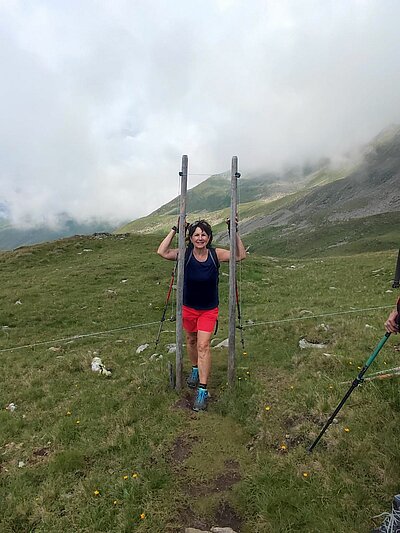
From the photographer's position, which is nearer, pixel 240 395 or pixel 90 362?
pixel 240 395

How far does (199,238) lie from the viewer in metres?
9.05

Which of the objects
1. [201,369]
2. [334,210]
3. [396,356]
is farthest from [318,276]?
[334,210]

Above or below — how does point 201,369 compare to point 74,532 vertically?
above

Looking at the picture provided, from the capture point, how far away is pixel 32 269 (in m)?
36.3

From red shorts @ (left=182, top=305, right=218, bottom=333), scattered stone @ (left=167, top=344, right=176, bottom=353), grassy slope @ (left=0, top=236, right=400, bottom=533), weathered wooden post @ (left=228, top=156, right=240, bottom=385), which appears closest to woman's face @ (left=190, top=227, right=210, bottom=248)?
weathered wooden post @ (left=228, top=156, right=240, bottom=385)

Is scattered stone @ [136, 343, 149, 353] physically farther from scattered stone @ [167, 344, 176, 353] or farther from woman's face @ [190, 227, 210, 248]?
woman's face @ [190, 227, 210, 248]

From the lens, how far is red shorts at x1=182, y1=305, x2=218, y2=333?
363 inches

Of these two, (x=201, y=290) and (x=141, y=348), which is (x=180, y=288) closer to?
(x=201, y=290)

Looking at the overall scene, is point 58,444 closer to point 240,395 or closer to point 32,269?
point 240,395

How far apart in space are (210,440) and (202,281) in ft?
11.4

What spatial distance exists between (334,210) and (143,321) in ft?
504

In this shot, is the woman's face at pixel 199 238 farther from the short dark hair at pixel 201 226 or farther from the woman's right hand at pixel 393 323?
the woman's right hand at pixel 393 323

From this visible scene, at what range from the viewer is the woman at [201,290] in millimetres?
9031

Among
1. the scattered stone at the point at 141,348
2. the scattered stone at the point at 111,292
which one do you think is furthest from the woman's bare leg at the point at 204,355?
the scattered stone at the point at 111,292
